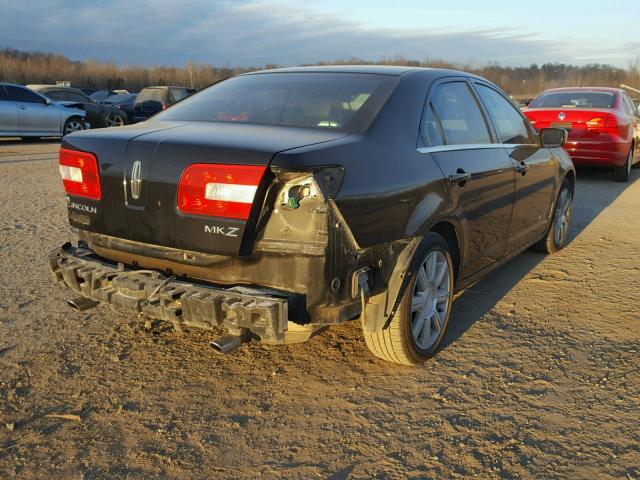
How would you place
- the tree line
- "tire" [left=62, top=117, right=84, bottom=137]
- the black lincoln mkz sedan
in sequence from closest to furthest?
1. the black lincoln mkz sedan
2. "tire" [left=62, top=117, right=84, bottom=137]
3. the tree line

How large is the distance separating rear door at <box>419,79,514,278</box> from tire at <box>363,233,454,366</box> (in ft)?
0.95

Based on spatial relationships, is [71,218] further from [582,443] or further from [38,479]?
[582,443]

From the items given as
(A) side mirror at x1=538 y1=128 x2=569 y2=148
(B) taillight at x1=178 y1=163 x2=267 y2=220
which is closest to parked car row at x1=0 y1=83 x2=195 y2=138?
(A) side mirror at x1=538 y1=128 x2=569 y2=148

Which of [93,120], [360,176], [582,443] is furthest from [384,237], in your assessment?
[93,120]

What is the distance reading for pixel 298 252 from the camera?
2.73 meters

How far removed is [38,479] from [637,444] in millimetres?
2542

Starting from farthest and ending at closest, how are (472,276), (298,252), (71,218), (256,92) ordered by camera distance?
(472,276) → (256,92) → (71,218) → (298,252)

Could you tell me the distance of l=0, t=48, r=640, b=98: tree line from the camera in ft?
169

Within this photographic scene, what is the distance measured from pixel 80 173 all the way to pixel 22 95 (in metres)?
13.8

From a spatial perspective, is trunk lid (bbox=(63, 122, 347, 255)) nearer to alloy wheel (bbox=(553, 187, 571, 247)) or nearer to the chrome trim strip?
the chrome trim strip

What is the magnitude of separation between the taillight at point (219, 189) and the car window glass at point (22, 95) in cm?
1427

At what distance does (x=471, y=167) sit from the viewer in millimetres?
3840

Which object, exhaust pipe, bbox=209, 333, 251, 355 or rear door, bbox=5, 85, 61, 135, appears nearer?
exhaust pipe, bbox=209, 333, 251, 355

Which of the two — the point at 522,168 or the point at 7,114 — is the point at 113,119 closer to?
the point at 7,114
